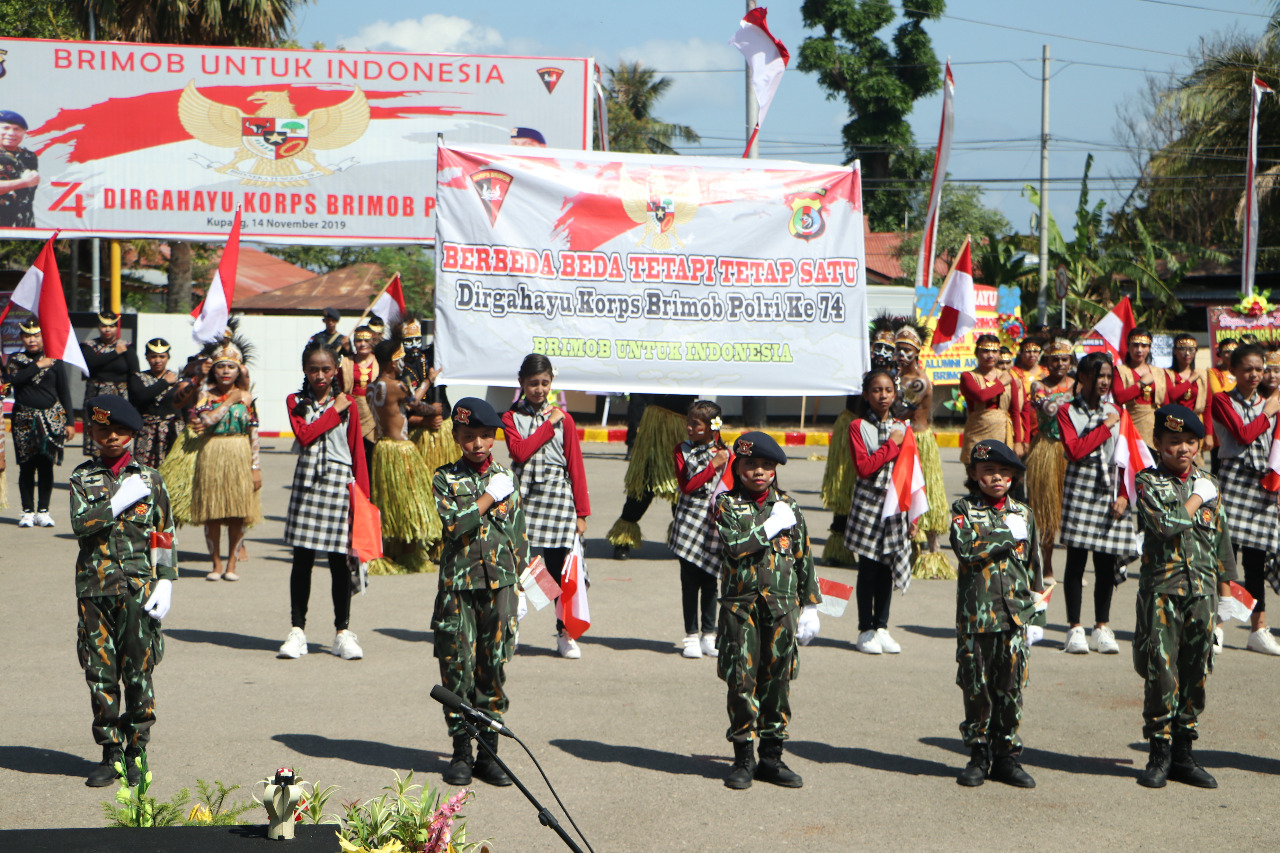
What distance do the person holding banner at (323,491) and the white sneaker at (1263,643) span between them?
525cm

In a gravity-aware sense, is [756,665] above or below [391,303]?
below

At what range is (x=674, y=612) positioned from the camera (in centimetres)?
841

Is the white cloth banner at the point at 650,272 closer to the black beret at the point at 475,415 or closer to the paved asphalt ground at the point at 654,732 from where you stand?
the paved asphalt ground at the point at 654,732

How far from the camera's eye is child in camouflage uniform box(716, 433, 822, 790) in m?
5.05

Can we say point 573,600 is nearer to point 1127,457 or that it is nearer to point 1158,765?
point 1158,765

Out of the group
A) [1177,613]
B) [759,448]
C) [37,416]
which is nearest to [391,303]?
[37,416]

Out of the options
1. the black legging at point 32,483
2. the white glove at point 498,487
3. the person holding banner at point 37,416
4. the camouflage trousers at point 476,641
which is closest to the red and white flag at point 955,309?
the white glove at point 498,487

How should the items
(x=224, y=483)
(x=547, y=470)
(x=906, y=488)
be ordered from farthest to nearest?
(x=224, y=483) → (x=906, y=488) → (x=547, y=470)

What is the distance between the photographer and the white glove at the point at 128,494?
16.1 ft

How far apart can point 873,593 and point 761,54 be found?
4.86 metres

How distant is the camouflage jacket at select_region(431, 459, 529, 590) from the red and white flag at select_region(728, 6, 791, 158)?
564cm

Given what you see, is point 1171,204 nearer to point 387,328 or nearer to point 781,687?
point 387,328

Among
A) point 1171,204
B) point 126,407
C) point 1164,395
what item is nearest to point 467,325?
point 126,407

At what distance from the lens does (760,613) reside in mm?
5102
